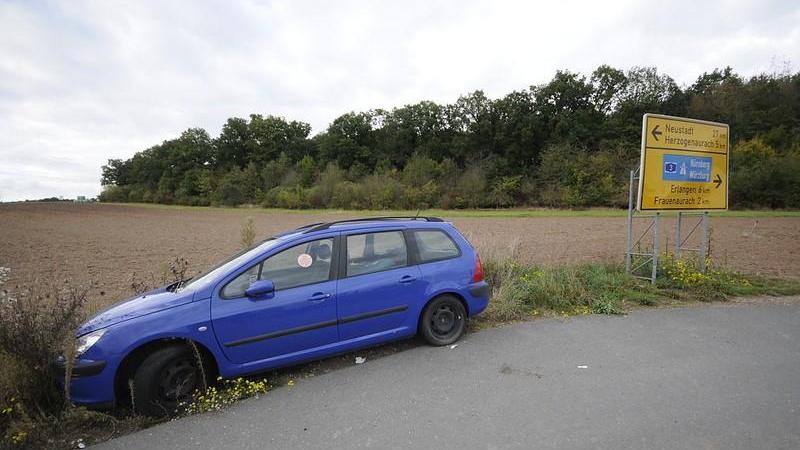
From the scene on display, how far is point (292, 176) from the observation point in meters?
73.9

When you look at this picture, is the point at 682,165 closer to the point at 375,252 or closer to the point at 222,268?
the point at 375,252

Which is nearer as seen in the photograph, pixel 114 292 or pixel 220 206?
pixel 114 292

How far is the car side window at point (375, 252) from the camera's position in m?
4.41

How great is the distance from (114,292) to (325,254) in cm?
646

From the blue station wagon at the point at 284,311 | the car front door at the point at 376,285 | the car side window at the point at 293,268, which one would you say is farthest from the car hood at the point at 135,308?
the car front door at the point at 376,285

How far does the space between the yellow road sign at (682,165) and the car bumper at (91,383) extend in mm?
8146

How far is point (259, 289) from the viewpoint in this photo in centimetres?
378

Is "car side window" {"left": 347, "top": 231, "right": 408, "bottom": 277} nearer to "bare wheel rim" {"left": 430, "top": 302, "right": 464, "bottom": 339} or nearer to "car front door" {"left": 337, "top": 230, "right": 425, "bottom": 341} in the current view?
"car front door" {"left": 337, "top": 230, "right": 425, "bottom": 341}

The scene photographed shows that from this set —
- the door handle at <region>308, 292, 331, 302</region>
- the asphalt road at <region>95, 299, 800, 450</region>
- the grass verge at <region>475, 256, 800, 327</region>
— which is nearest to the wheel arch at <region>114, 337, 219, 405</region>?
the asphalt road at <region>95, 299, 800, 450</region>

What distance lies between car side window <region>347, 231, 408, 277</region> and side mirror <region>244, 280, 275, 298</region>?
87 cm

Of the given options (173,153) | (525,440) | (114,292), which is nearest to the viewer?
(525,440)

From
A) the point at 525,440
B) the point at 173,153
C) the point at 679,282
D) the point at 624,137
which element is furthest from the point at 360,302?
the point at 173,153

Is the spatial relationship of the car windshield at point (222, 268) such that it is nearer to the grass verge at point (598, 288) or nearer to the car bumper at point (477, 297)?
the car bumper at point (477, 297)

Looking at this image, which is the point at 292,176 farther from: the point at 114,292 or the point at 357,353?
the point at 357,353
